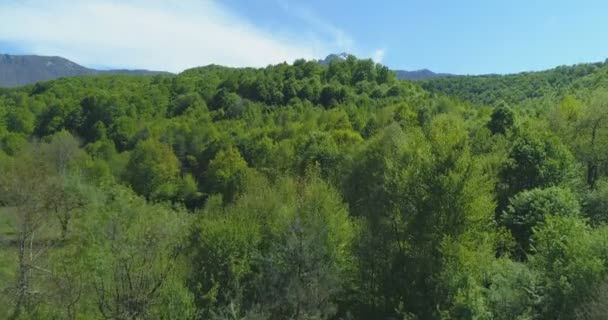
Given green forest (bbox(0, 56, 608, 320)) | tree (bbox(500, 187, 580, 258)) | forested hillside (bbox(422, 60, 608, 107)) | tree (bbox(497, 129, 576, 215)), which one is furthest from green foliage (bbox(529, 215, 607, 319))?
forested hillside (bbox(422, 60, 608, 107))

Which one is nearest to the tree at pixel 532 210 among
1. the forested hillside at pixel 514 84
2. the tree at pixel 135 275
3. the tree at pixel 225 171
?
the tree at pixel 135 275

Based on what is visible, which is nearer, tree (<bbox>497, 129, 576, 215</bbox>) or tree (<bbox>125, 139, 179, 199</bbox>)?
tree (<bbox>497, 129, 576, 215</bbox>)

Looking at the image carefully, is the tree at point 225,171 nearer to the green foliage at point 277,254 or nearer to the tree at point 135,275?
the green foliage at point 277,254

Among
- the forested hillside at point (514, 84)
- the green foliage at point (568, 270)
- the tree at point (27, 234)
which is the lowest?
the tree at point (27, 234)

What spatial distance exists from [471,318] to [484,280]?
4.18 metres

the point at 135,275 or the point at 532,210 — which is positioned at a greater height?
the point at 532,210

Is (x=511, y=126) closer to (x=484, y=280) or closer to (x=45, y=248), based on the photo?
(x=484, y=280)

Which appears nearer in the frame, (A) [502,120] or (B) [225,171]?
(A) [502,120]

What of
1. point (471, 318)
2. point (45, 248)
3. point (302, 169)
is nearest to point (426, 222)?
point (471, 318)

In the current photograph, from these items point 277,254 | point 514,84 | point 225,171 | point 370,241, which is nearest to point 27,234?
point 277,254

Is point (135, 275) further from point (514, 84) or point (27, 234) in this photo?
point (514, 84)

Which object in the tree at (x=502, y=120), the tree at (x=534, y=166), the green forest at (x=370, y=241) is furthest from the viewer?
the tree at (x=502, y=120)

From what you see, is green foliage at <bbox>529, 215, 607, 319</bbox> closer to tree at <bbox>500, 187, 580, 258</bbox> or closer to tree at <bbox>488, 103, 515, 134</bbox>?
tree at <bbox>500, 187, 580, 258</bbox>

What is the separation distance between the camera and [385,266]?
2647 cm
